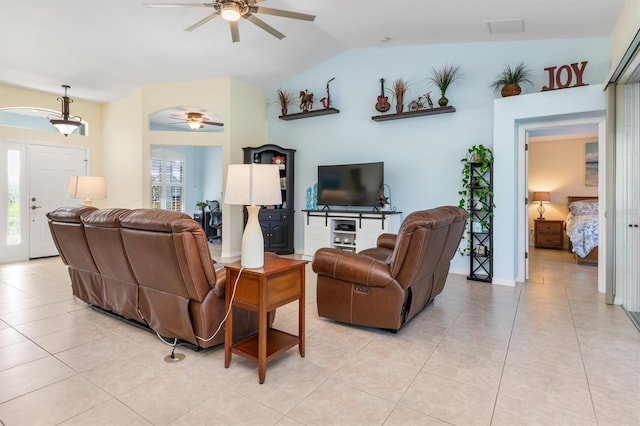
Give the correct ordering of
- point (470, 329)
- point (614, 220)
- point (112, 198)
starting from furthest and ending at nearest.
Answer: point (112, 198) → point (614, 220) → point (470, 329)

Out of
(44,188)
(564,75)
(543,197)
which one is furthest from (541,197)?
(44,188)

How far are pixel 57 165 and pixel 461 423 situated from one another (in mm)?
7701

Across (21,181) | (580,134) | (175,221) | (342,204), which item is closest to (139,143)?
(21,181)

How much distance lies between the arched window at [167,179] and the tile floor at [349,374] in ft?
20.8

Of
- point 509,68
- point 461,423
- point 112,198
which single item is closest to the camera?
point 461,423

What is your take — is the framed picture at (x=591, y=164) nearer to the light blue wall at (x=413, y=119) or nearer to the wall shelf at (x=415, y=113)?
the light blue wall at (x=413, y=119)

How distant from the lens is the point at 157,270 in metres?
2.47

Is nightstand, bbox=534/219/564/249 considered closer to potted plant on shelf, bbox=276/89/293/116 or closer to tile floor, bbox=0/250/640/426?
tile floor, bbox=0/250/640/426

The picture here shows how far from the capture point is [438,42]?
17.3 feet

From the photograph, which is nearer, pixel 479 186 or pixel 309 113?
pixel 479 186

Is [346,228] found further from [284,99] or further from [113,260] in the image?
[113,260]

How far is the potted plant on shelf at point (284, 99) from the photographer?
6.76 m

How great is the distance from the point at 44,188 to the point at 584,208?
399 inches

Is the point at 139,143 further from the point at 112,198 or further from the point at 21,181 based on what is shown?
the point at 21,181
